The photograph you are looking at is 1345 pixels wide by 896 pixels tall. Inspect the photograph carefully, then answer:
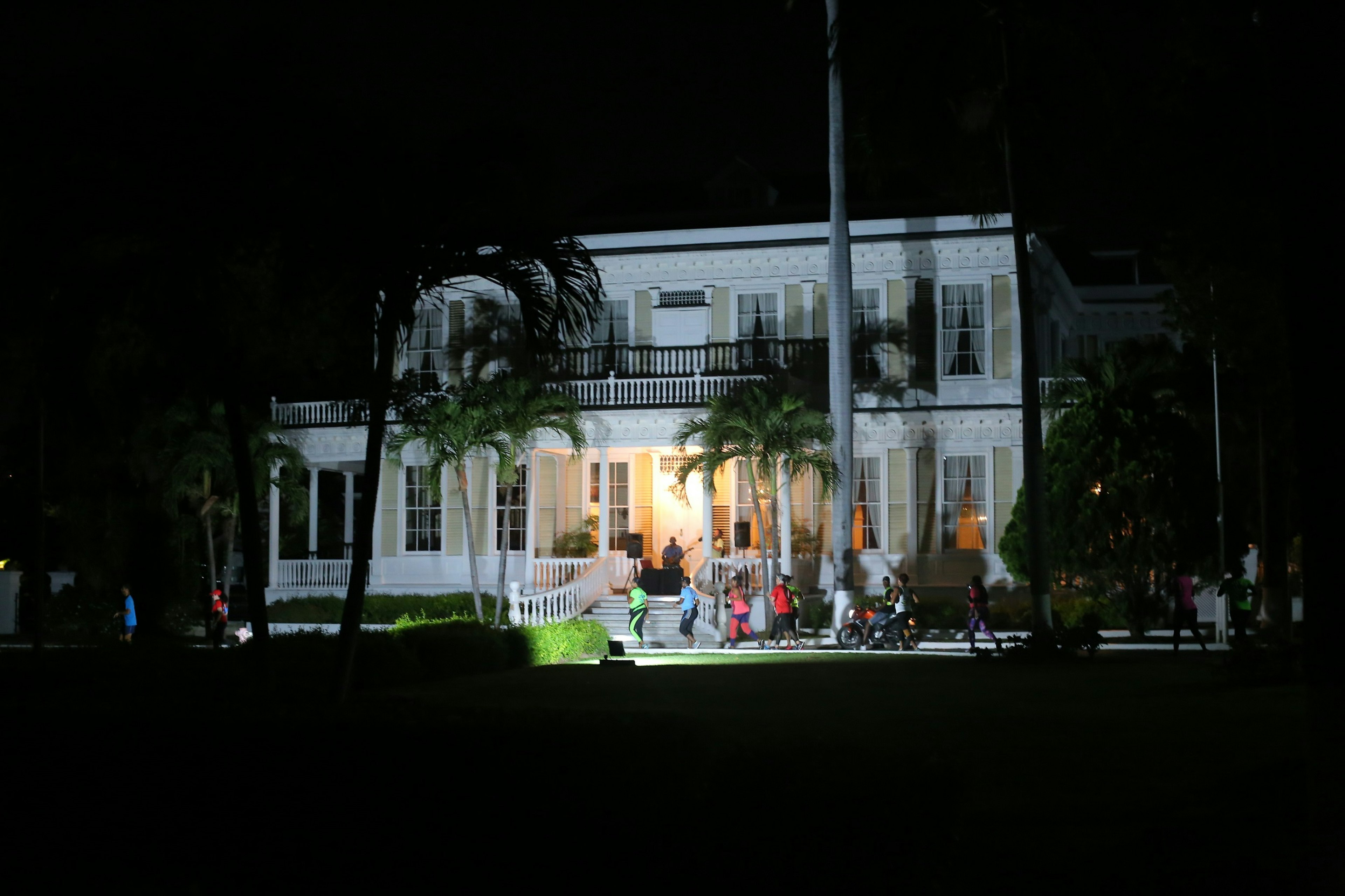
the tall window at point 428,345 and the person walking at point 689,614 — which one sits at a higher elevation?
the tall window at point 428,345

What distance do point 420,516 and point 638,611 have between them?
996cm

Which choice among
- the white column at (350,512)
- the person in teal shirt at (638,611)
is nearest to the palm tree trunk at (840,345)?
the person in teal shirt at (638,611)

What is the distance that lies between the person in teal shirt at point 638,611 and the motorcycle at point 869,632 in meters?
3.59

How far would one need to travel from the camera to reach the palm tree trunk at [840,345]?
26.3 meters

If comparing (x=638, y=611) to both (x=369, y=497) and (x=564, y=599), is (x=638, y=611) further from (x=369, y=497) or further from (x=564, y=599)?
(x=369, y=497)

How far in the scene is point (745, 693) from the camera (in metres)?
15.5

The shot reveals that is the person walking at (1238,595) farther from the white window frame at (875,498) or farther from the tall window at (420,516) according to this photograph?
the tall window at (420,516)

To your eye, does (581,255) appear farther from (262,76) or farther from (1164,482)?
(1164,482)

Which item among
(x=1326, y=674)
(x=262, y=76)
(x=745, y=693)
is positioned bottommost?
(x=745, y=693)

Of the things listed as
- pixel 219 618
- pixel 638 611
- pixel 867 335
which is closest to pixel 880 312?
pixel 867 335

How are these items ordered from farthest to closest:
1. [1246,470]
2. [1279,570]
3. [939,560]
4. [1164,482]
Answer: [1246,470] < [939,560] < [1279,570] < [1164,482]

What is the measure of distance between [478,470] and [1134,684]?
20293 millimetres

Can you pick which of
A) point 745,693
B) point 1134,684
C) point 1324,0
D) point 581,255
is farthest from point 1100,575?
point 1324,0

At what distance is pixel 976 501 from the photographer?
3091cm
